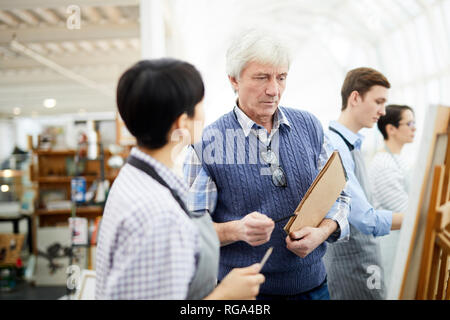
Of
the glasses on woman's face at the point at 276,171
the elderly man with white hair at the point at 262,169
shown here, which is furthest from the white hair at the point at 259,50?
the glasses on woman's face at the point at 276,171

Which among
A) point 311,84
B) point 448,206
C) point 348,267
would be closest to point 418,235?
point 448,206

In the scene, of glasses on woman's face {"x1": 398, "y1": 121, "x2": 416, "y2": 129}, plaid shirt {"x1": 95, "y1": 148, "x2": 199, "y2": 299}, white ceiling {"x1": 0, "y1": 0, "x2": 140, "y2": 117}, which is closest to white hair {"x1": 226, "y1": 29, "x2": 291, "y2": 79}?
plaid shirt {"x1": 95, "y1": 148, "x2": 199, "y2": 299}

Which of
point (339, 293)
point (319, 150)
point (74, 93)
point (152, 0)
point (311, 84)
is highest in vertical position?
point (74, 93)

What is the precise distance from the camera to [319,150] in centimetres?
153

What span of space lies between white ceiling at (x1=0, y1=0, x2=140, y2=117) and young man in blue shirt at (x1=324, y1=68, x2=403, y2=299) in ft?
4.92

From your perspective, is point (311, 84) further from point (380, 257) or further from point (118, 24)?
point (118, 24)

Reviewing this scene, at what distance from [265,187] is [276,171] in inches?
2.7

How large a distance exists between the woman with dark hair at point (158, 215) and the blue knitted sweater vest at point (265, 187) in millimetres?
387

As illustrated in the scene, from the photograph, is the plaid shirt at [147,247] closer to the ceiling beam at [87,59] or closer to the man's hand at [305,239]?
the man's hand at [305,239]

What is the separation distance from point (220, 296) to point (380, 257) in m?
1.12

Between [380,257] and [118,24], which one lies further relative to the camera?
[118,24]

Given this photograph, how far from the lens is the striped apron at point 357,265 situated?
69.2 inches

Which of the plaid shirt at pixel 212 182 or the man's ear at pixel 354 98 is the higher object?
the man's ear at pixel 354 98

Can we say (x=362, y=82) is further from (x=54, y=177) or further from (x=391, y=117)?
(x=54, y=177)
